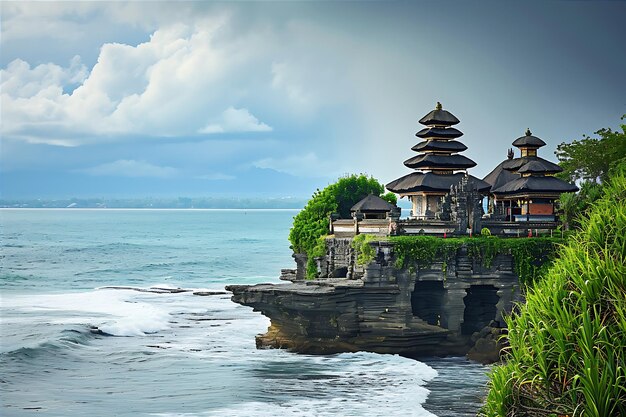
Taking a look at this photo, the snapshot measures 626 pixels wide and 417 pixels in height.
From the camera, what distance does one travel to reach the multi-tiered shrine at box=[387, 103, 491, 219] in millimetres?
43688

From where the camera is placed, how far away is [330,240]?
41844 millimetres

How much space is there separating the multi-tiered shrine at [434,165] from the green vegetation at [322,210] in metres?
3.32

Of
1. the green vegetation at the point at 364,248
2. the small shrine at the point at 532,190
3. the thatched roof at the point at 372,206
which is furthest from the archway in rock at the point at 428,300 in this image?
the thatched roof at the point at 372,206

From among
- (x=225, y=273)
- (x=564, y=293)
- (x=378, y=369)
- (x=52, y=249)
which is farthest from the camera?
(x=52, y=249)

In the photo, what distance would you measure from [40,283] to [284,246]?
216 feet

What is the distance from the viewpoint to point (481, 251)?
120 ft

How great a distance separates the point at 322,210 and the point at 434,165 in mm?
6530

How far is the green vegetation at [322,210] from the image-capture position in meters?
44.8

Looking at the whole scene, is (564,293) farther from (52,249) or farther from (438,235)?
(52,249)

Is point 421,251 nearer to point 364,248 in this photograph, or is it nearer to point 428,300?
point 364,248

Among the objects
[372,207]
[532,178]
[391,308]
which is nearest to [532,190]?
[532,178]

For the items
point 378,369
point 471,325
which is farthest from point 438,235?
point 378,369

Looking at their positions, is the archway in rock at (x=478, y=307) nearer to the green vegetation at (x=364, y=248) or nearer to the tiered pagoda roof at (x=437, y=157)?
the green vegetation at (x=364, y=248)

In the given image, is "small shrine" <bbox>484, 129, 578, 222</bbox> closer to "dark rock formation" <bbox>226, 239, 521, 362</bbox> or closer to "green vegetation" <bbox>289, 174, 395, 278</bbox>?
"dark rock formation" <bbox>226, 239, 521, 362</bbox>
